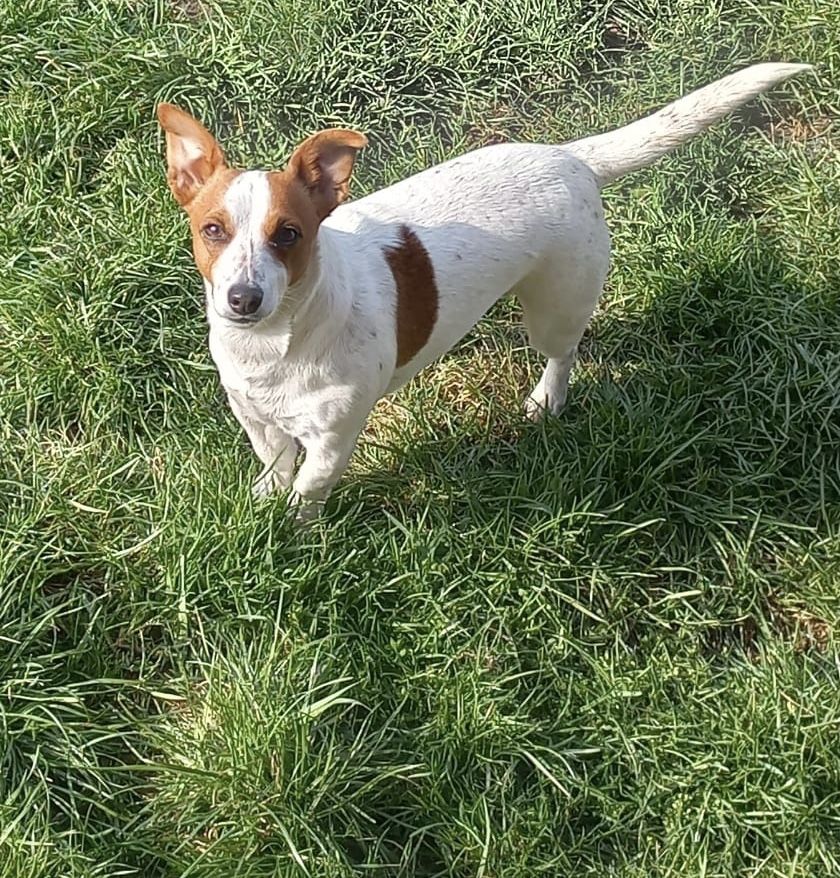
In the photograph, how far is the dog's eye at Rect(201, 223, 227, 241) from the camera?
287 cm

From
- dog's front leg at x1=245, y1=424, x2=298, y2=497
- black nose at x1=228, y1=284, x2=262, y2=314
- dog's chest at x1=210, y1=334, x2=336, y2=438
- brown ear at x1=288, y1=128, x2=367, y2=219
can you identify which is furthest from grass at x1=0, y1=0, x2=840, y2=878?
brown ear at x1=288, y1=128, x2=367, y2=219

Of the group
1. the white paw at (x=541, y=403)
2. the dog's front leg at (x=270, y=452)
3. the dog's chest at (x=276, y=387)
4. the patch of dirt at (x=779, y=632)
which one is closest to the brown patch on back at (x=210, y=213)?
the dog's chest at (x=276, y=387)

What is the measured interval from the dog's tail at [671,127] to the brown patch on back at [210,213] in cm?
136

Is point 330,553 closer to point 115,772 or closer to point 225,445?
point 225,445

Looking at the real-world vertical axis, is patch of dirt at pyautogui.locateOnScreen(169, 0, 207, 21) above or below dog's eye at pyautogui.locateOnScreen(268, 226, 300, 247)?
below

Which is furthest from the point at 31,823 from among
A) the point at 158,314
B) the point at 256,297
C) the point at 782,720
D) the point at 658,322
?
the point at 658,322

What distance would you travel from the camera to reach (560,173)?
3.58m

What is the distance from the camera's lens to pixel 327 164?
3.08m

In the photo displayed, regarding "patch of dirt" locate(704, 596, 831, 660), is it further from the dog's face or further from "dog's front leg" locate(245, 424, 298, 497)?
the dog's face

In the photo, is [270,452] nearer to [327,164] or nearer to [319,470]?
[319,470]

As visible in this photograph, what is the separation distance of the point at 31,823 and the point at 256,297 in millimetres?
1665

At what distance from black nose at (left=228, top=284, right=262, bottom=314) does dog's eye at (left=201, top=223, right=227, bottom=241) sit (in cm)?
20

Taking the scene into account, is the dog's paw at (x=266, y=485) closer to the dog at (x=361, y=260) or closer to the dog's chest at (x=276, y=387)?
the dog at (x=361, y=260)

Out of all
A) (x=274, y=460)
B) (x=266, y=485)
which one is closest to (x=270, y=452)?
(x=274, y=460)
